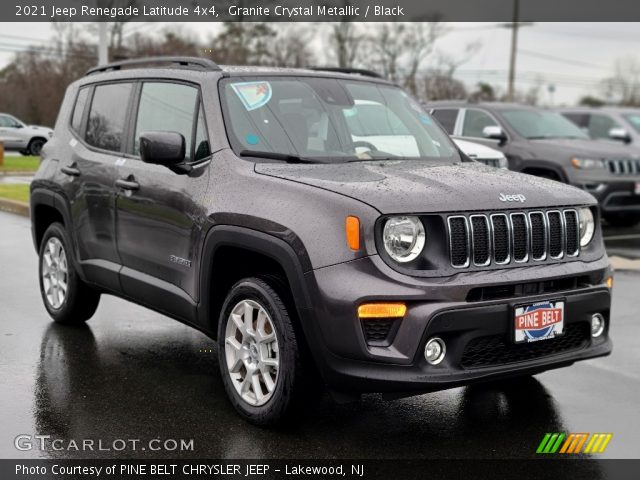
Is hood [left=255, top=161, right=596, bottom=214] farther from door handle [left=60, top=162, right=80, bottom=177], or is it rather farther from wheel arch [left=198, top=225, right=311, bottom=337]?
door handle [left=60, top=162, right=80, bottom=177]

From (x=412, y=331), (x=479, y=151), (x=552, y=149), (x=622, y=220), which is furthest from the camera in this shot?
(x=622, y=220)

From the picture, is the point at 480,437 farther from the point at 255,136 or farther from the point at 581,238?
the point at 255,136

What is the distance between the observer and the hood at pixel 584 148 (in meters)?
13.3

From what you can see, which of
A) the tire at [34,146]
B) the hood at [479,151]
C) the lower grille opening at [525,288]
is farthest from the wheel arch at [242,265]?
the tire at [34,146]

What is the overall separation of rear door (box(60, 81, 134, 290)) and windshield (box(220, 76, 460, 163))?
46.6 inches

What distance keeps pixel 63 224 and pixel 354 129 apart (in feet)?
9.00

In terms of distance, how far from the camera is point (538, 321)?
4.42m

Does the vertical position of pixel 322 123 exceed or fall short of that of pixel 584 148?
it exceeds it

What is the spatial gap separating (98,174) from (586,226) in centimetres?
332

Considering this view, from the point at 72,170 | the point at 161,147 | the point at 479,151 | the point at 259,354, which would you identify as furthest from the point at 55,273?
the point at 479,151

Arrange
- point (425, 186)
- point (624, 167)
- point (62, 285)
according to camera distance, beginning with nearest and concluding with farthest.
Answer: point (425, 186) → point (62, 285) → point (624, 167)

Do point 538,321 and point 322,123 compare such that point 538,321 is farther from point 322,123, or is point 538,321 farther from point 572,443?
point 322,123

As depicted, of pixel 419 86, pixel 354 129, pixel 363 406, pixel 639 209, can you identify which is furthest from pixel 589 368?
pixel 419 86

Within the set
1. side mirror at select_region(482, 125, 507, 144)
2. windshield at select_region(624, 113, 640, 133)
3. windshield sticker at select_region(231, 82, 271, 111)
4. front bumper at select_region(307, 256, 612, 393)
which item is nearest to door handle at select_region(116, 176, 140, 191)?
windshield sticker at select_region(231, 82, 271, 111)
